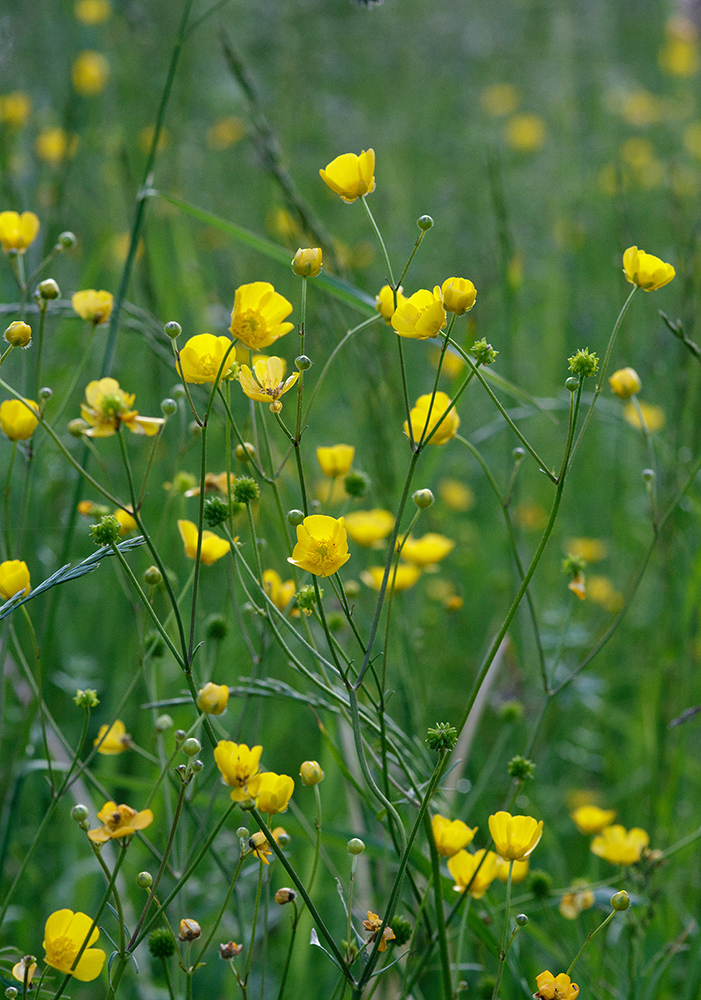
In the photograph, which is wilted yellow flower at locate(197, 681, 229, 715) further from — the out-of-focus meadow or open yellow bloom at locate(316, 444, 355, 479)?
open yellow bloom at locate(316, 444, 355, 479)

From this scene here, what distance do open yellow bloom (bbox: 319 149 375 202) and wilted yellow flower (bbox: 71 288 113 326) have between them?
0.75 ft

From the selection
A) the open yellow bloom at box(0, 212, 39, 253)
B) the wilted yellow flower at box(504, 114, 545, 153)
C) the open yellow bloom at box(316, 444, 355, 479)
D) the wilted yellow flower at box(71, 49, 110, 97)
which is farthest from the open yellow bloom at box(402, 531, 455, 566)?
the wilted yellow flower at box(504, 114, 545, 153)

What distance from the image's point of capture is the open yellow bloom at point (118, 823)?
0.66 metres

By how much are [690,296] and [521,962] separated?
83 centimetres

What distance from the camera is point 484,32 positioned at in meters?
A: 3.72

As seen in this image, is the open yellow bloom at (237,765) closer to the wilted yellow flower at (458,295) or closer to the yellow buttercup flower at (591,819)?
the wilted yellow flower at (458,295)

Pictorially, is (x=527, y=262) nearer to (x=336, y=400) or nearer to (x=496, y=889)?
(x=336, y=400)

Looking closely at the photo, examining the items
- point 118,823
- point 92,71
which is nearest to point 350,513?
point 118,823

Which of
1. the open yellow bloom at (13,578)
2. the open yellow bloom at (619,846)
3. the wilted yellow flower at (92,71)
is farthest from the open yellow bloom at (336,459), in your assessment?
the wilted yellow flower at (92,71)

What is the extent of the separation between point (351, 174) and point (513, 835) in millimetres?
535

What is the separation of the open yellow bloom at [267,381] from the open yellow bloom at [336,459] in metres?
0.17

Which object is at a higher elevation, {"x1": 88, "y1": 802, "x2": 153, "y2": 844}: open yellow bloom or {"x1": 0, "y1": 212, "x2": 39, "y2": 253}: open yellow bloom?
{"x1": 0, "y1": 212, "x2": 39, "y2": 253}: open yellow bloom

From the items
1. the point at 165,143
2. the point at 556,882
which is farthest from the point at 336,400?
the point at 556,882

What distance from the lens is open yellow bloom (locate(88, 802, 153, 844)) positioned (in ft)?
2.16
